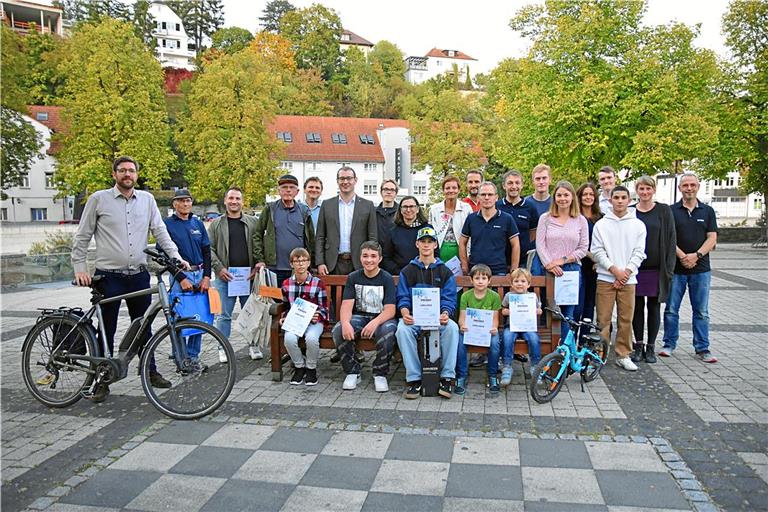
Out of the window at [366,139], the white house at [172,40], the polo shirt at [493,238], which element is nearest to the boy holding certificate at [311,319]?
the polo shirt at [493,238]

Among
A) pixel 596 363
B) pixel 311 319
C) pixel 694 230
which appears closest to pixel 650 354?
pixel 596 363

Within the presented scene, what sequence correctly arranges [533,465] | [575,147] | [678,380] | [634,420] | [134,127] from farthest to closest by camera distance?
1. [134,127]
2. [575,147]
3. [678,380]
4. [634,420]
5. [533,465]

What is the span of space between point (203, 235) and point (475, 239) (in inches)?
115

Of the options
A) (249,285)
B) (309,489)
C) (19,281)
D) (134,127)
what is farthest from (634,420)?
(134,127)

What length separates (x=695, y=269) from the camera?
6781 millimetres

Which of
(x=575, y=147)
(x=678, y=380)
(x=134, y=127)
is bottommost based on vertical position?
(x=678, y=380)

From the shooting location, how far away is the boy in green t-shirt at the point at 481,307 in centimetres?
552

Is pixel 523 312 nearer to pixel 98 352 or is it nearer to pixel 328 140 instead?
pixel 98 352

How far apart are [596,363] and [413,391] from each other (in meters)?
1.81

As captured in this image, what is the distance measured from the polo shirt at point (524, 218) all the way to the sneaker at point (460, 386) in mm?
1880

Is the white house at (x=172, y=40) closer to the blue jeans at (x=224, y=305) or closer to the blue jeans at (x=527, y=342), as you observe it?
the blue jeans at (x=224, y=305)

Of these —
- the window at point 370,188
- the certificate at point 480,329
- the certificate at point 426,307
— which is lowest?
the certificate at point 480,329

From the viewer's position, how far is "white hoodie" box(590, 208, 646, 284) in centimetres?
626

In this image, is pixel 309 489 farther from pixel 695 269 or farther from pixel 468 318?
pixel 695 269
